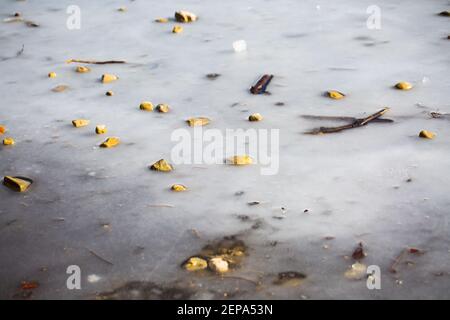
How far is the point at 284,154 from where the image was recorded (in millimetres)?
1636

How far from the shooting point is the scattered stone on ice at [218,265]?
1.14 metres

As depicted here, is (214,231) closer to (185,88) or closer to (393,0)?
(185,88)

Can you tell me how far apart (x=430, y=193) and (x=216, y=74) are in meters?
1.23

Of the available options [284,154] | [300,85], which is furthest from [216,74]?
[284,154]

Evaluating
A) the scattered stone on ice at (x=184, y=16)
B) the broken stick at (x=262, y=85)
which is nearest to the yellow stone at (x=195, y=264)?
the broken stick at (x=262, y=85)

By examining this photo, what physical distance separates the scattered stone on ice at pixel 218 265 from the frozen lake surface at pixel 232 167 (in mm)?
20

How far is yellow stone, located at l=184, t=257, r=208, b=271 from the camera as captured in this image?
45.4 inches

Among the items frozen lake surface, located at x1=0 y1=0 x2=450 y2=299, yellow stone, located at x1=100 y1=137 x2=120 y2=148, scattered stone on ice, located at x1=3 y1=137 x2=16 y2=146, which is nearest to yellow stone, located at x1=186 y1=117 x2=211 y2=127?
frozen lake surface, located at x1=0 y1=0 x2=450 y2=299

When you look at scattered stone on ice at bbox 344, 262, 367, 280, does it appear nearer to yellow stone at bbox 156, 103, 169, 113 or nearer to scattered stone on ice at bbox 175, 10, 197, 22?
yellow stone at bbox 156, 103, 169, 113

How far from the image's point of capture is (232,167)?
1.59 m

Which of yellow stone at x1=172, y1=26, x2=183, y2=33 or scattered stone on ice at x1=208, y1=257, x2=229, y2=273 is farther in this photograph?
yellow stone at x1=172, y1=26, x2=183, y2=33

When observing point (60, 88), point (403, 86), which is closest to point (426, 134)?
point (403, 86)

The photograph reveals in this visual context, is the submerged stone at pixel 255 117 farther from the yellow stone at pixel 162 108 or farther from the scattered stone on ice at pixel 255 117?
the yellow stone at pixel 162 108

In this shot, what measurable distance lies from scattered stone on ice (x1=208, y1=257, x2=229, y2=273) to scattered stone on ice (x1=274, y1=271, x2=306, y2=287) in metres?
0.13
